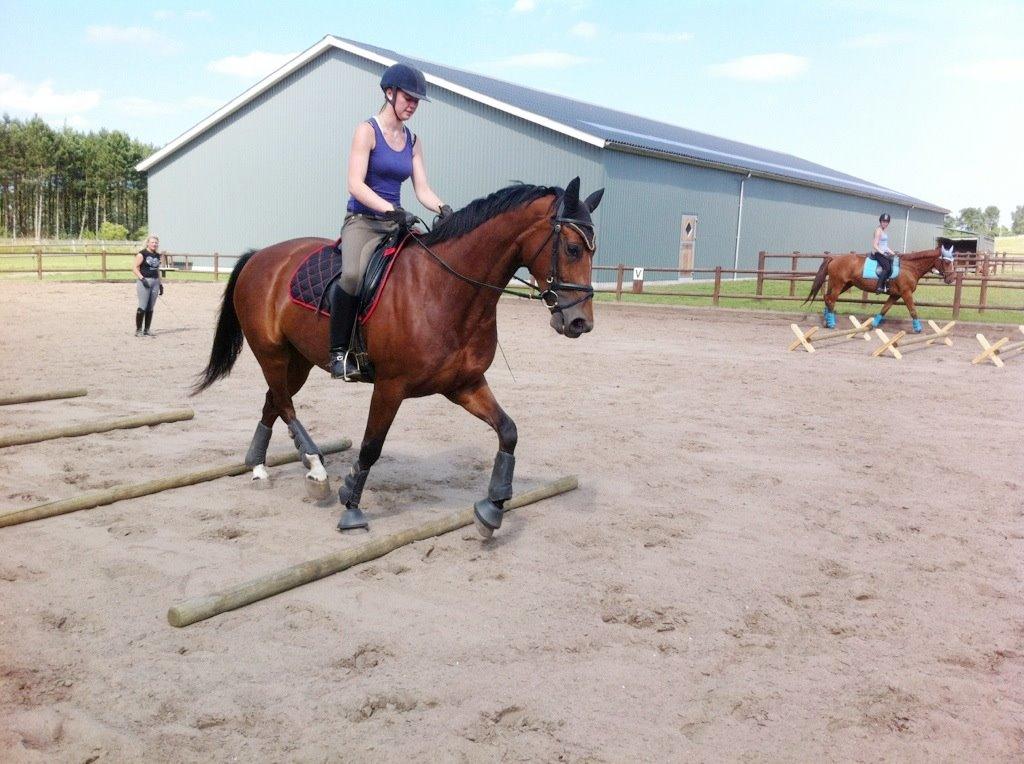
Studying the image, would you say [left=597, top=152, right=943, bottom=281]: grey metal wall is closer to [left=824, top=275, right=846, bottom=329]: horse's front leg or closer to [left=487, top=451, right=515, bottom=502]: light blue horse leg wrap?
[left=824, top=275, right=846, bottom=329]: horse's front leg

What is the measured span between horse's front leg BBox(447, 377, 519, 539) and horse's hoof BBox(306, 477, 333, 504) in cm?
116

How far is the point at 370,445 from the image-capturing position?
4.92m

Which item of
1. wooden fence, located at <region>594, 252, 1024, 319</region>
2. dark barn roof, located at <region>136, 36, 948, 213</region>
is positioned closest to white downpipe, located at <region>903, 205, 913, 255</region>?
dark barn roof, located at <region>136, 36, 948, 213</region>

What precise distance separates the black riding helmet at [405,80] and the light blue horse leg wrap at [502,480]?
210cm

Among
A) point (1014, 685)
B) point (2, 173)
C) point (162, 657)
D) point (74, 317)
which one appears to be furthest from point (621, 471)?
point (2, 173)

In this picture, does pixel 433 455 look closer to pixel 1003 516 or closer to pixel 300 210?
pixel 1003 516

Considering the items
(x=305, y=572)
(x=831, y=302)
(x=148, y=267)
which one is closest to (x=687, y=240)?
(x=831, y=302)

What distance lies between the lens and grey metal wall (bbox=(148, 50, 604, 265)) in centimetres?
2566

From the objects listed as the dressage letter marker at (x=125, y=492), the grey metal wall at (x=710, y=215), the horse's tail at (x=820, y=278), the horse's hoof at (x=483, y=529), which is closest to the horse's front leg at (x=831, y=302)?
the horse's tail at (x=820, y=278)

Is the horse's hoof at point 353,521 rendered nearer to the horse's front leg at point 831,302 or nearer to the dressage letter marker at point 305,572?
the dressage letter marker at point 305,572

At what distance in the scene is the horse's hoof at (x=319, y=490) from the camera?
5.43 metres

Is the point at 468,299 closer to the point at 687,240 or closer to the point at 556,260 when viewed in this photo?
the point at 556,260

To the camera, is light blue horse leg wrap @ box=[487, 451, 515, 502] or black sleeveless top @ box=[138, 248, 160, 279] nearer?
light blue horse leg wrap @ box=[487, 451, 515, 502]

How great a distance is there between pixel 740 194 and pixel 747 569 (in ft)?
95.5
